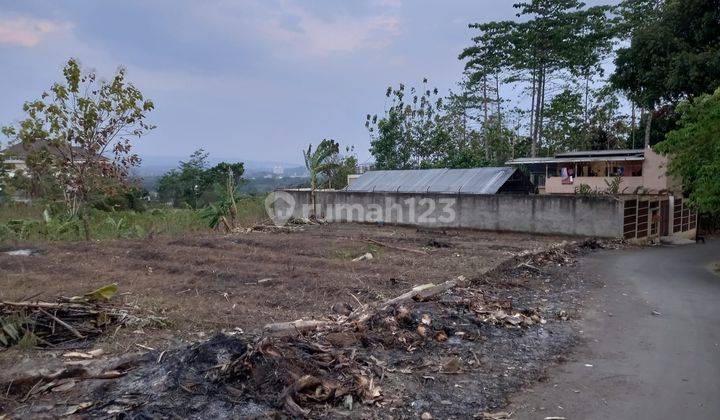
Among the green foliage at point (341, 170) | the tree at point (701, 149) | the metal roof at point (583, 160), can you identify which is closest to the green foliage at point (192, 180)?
the green foliage at point (341, 170)

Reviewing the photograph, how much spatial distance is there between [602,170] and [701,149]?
13.7 meters

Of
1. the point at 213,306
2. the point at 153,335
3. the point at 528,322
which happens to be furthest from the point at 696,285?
the point at 153,335

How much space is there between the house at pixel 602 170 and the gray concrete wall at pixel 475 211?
6492 millimetres

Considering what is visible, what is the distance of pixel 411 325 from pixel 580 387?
2074 millimetres

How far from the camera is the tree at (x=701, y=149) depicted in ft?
39.8

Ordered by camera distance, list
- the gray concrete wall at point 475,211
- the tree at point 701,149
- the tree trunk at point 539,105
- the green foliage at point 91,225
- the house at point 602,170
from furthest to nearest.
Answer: the tree trunk at point 539,105 → the house at point 602,170 → the gray concrete wall at point 475,211 → the green foliage at point 91,225 → the tree at point 701,149

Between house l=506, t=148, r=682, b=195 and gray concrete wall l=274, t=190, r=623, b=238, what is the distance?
649 centimetres

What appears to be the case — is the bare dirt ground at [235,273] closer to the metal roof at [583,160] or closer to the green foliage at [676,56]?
the green foliage at [676,56]

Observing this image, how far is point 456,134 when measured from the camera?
34.2 m

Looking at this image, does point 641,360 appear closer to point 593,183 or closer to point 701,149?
point 701,149

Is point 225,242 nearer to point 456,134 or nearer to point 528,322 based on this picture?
point 528,322

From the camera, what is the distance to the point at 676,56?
19125mm

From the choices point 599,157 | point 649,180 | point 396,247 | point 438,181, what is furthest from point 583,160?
point 396,247

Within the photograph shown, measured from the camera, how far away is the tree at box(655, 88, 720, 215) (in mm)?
12117
